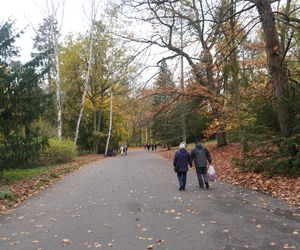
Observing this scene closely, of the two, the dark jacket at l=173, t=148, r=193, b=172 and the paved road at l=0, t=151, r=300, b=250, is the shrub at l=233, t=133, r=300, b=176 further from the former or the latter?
the dark jacket at l=173, t=148, r=193, b=172

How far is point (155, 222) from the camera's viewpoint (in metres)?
8.62

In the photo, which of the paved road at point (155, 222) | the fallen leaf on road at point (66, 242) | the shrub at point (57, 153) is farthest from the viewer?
the shrub at point (57, 153)

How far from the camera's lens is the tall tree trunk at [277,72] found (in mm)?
14320

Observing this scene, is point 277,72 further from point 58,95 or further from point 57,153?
point 58,95

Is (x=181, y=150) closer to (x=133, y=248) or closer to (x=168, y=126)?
(x=133, y=248)

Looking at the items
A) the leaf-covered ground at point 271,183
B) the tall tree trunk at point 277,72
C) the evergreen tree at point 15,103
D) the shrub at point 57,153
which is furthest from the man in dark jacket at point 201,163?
the shrub at point 57,153

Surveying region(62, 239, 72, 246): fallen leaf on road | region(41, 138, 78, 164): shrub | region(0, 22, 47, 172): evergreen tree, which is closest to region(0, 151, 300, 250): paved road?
region(62, 239, 72, 246): fallen leaf on road

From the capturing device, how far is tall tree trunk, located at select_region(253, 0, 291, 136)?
47.0 ft

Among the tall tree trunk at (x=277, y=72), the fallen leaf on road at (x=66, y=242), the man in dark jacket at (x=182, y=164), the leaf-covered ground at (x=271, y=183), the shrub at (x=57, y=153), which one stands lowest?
the fallen leaf on road at (x=66, y=242)

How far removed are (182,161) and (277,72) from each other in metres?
4.85

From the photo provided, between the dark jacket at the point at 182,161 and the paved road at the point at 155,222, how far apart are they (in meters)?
0.87

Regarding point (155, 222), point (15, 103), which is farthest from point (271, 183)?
point (15, 103)

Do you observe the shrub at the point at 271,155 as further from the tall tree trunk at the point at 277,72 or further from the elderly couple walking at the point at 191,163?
the elderly couple walking at the point at 191,163

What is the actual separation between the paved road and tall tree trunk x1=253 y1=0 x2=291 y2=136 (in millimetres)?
3328
